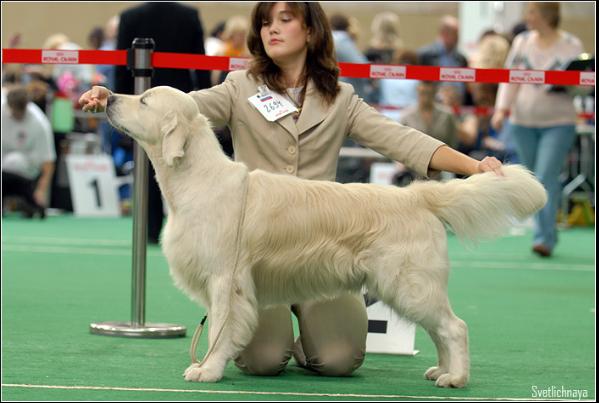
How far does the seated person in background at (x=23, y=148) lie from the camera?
12125 mm

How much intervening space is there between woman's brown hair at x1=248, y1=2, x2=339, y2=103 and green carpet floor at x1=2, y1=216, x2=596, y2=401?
1.14 metres

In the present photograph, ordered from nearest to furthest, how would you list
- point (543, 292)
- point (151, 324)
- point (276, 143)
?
point (276, 143) → point (151, 324) → point (543, 292)

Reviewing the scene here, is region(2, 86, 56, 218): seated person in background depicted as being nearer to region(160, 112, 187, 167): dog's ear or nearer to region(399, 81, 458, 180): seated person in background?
region(399, 81, 458, 180): seated person in background

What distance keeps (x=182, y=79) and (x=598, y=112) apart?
12.1ft

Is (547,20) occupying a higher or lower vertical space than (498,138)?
higher

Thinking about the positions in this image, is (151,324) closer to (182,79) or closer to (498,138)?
(182,79)

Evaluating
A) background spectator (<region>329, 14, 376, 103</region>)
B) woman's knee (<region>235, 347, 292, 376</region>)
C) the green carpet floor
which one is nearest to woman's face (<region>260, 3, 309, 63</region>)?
woman's knee (<region>235, 347, 292, 376</region>)

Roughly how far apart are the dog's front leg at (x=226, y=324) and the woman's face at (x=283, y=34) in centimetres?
101

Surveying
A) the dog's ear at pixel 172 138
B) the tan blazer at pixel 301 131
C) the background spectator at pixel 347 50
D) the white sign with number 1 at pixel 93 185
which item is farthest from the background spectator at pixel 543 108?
the dog's ear at pixel 172 138

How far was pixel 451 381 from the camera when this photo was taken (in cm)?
430

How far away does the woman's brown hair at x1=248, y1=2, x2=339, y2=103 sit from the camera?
4.74m

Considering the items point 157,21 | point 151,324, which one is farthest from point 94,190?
point 151,324

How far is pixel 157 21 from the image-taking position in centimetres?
909

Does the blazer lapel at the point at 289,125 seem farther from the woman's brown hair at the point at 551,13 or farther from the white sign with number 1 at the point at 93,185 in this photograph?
the white sign with number 1 at the point at 93,185
